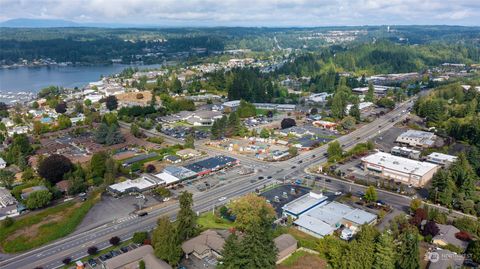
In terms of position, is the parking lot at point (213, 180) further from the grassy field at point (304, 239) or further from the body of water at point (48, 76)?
the body of water at point (48, 76)

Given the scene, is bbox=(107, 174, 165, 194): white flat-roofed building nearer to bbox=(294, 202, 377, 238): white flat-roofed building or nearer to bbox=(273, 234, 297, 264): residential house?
bbox=(294, 202, 377, 238): white flat-roofed building

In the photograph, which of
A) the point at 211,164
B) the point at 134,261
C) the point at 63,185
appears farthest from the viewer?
the point at 211,164

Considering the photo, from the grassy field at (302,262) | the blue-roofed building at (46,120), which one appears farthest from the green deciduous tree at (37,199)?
the blue-roofed building at (46,120)

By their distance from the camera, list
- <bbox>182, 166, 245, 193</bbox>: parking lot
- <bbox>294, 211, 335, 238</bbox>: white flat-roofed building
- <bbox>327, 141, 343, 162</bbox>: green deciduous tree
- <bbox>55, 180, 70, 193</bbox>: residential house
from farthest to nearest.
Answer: <bbox>327, 141, 343, 162</bbox>: green deciduous tree, <bbox>182, 166, 245, 193</bbox>: parking lot, <bbox>55, 180, 70, 193</bbox>: residential house, <bbox>294, 211, 335, 238</bbox>: white flat-roofed building

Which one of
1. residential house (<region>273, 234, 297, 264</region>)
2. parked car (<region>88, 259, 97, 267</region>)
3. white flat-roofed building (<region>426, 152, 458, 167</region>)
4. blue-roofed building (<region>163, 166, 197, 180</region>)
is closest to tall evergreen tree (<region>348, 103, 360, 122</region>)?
white flat-roofed building (<region>426, 152, 458, 167</region>)

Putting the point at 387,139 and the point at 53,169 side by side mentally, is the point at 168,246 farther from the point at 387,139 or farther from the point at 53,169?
the point at 387,139

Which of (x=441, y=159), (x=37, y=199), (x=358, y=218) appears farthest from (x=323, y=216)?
(x=37, y=199)

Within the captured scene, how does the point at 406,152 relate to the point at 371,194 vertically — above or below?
below
